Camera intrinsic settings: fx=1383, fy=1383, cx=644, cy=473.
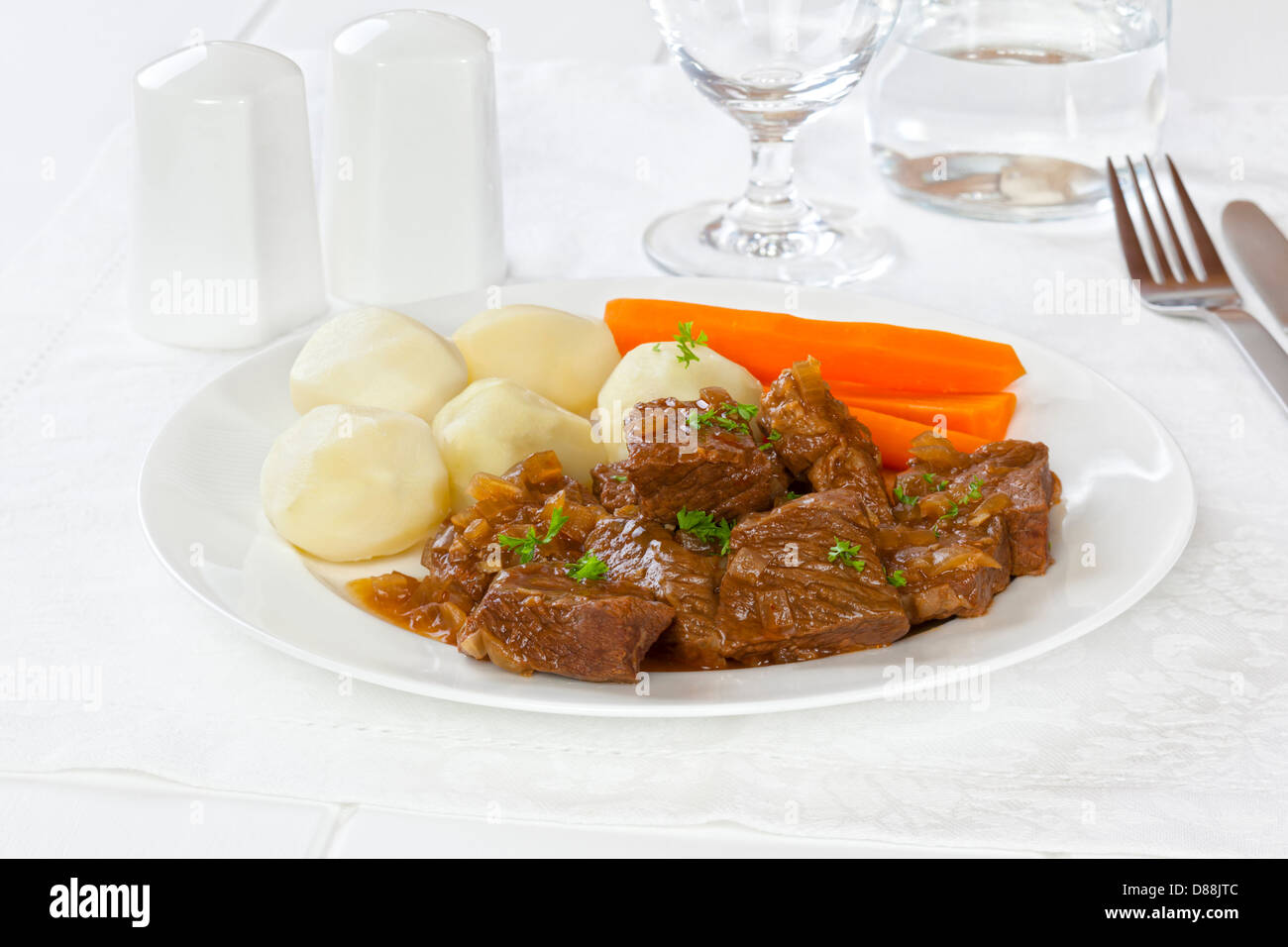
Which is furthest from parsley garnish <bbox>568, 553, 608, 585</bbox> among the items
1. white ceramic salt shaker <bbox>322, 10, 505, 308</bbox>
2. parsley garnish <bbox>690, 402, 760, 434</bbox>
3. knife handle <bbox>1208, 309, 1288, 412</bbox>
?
knife handle <bbox>1208, 309, 1288, 412</bbox>

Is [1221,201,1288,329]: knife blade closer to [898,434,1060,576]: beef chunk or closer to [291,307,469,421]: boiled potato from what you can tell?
[898,434,1060,576]: beef chunk

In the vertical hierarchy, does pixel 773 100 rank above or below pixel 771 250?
above

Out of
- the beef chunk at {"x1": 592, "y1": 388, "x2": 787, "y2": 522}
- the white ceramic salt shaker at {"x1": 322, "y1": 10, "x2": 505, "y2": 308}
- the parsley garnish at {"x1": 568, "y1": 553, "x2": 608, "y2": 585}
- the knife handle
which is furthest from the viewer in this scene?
the white ceramic salt shaker at {"x1": 322, "y1": 10, "x2": 505, "y2": 308}

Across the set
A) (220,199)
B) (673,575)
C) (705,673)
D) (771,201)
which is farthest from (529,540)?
(771,201)

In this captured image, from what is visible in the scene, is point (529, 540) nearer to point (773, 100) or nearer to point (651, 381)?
point (651, 381)

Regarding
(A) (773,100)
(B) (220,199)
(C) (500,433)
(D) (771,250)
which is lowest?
(D) (771,250)

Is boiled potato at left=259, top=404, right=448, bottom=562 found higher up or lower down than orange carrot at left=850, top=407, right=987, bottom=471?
higher up
